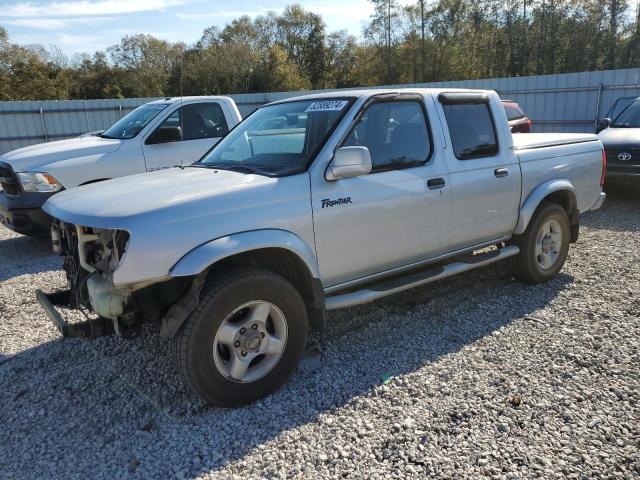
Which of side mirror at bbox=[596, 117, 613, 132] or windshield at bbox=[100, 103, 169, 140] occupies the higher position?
windshield at bbox=[100, 103, 169, 140]

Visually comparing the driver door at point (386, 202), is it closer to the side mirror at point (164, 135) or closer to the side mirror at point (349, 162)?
the side mirror at point (349, 162)

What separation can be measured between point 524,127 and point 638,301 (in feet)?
24.1

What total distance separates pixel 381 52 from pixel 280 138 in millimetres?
44947

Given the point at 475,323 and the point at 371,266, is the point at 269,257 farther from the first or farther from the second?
the point at 475,323

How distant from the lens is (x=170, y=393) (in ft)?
11.4

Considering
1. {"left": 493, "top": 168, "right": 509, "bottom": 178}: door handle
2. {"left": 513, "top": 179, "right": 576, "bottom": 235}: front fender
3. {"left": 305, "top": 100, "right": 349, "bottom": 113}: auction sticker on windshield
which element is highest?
{"left": 305, "top": 100, "right": 349, "bottom": 113}: auction sticker on windshield

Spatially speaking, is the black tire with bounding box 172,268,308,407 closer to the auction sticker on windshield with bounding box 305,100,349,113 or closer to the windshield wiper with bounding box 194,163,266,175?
the windshield wiper with bounding box 194,163,266,175

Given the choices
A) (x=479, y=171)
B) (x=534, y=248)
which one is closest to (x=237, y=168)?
(x=479, y=171)

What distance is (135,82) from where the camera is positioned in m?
35.7

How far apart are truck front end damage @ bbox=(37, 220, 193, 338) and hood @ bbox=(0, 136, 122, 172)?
157 inches

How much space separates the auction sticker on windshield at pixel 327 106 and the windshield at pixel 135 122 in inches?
171

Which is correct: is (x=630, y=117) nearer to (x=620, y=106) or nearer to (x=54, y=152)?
(x=620, y=106)

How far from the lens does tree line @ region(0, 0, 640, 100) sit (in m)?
32.2

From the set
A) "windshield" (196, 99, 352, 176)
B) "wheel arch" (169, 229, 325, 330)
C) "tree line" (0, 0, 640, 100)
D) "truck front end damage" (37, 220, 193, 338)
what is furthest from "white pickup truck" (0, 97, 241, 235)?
"tree line" (0, 0, 640, 100)
